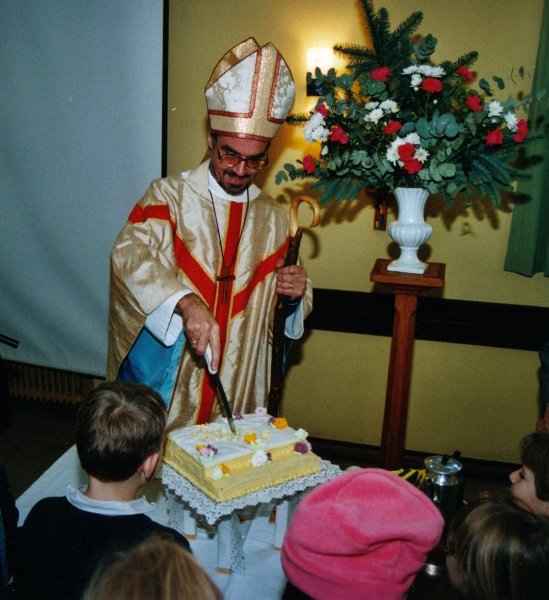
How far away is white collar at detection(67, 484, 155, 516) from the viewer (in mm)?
1664

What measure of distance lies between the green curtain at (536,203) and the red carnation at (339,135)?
113 cm

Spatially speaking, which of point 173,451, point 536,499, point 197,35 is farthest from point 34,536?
point 197,35

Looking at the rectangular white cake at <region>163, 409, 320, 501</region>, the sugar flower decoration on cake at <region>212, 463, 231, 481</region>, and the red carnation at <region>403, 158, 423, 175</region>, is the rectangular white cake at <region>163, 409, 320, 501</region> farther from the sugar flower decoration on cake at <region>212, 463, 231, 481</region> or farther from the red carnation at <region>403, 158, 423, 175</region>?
the red carnation at <region>403, 158, 423, 175</region>

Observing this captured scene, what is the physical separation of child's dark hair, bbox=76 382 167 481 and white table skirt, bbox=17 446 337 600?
0.53 meters

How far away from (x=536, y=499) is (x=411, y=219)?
1.16 meters

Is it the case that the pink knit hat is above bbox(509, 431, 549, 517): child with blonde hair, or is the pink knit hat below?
above

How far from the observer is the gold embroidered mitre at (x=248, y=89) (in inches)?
105

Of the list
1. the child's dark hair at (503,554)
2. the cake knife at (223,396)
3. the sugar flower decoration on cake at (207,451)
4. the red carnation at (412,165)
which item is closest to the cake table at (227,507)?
the sugar flower decoration on cake at (207,451)

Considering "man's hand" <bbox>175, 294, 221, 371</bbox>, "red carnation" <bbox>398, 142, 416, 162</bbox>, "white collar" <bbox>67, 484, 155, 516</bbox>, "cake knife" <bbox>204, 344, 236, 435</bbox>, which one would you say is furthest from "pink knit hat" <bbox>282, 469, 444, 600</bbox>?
"red carnation" <bbox>398, 142, 416, 162</bbox>

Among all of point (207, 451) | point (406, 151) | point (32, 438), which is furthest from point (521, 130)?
point (32, 438)

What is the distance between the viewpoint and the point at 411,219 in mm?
2756

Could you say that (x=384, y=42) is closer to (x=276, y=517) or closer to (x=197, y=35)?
(x=197, y=35)

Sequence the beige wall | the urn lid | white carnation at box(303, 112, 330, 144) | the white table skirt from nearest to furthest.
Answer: the white table skirt → the urn lid → white carnation at box(303, 112, 330, 144) → the beige wall

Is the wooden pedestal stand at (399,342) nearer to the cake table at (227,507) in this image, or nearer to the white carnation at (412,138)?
the white carnation at (412,138)
